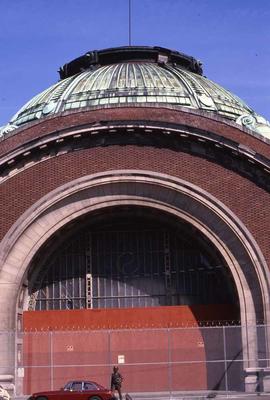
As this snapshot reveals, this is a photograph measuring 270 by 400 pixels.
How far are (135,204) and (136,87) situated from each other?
10637 mm

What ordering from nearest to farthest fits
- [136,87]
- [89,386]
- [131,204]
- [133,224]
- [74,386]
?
[89,386] → [74,386] → [131,204] → [133,224] → [136,87]

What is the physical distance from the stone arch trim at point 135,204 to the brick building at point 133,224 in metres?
0.04

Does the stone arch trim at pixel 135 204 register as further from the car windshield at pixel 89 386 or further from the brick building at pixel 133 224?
the car windshield at pixel 89 386

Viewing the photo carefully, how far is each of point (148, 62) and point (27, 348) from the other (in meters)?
19.3

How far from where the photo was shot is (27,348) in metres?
28.8

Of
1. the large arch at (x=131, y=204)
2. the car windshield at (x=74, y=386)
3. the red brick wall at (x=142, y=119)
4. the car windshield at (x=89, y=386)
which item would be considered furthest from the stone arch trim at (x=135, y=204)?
the car windshield at (x=89, y=386)

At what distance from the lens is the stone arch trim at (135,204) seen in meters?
27.9

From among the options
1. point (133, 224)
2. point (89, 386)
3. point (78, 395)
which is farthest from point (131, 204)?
point (78, 395)

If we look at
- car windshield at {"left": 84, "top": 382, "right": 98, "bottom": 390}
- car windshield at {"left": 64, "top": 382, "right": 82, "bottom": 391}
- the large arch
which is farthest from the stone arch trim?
car windshield at {"left": 84, "top": 382, "right": 98, "bottom": 390}

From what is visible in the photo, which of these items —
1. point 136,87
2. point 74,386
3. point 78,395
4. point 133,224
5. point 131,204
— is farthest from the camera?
point 136,87

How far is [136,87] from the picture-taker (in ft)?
124

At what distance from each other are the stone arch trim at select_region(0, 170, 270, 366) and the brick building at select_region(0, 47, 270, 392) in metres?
0.04

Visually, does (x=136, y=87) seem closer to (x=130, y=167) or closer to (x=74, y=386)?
(x=130, y=167)

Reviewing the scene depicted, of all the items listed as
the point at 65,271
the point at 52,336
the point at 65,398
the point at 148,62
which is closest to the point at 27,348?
the point at 52,336
